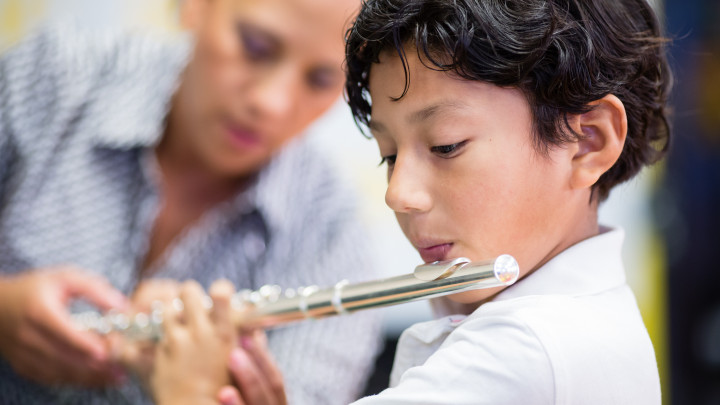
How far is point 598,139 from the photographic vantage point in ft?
1.41

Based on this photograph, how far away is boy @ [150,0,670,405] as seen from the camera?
39cm

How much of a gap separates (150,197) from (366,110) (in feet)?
1.63

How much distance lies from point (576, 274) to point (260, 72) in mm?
482

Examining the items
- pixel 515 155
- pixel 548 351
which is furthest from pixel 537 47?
pixel 548 351

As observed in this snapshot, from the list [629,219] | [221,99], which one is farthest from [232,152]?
[629,219]

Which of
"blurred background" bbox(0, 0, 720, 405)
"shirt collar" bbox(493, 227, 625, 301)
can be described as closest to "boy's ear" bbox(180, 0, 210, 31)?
"blurred background" bbox(0, 0, 720, 405)

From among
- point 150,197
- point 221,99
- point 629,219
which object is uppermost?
point 221,99

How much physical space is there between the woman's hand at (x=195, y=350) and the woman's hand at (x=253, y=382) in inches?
0.4

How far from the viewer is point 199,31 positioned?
873mm

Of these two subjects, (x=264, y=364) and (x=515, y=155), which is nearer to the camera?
(x=515, y=155)

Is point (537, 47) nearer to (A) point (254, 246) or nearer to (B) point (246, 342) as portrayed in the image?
(B) point (246, 342)

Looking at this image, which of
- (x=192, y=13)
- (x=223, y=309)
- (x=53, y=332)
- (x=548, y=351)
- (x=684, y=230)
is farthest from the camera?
(x=684, y=230)


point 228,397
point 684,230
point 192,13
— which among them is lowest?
point 684,230

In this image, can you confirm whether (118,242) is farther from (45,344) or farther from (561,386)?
(561,386)
